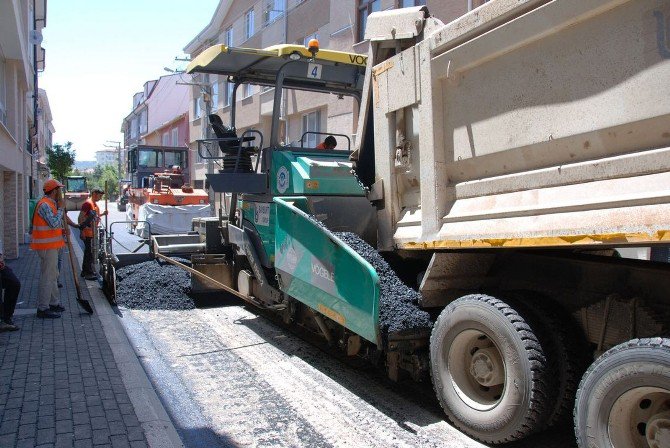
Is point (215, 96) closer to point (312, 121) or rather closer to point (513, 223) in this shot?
point (312, 121)

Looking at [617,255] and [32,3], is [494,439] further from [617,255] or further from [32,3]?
[32,3]

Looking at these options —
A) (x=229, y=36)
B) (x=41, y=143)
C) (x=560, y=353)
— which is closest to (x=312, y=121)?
(x=229, y=36)

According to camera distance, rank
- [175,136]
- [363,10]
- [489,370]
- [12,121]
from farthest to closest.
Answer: [175,136]
[363,10]
[12,121]
[489,370]

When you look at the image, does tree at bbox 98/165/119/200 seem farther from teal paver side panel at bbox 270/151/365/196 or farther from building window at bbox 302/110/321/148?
teal paver side panel at bbox 270/151/365/196

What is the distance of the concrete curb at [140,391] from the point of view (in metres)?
3.73

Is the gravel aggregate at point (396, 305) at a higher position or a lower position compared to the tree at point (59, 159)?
lower

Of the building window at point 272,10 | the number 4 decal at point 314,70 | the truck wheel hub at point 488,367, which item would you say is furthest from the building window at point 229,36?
the truck wheel hub at point 488,367

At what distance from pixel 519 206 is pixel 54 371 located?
3887 millimetres

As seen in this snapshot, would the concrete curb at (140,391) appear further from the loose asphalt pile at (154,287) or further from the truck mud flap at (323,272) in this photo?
the truck mud flap at (323,272)

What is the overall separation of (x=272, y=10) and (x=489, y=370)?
19.9 meters

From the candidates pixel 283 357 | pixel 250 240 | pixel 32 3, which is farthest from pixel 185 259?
pixel 32 3

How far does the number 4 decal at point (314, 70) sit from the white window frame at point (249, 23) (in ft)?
64.9

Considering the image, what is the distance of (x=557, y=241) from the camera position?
298cm

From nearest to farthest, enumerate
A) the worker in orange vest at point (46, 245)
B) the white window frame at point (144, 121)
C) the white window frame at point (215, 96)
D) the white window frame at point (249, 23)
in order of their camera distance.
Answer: the worker in orange vest at point (46, 245) → the white window frame at point (249, 23) → the white window frame at point (215, 96) → the white window frame at point (144, 121)
